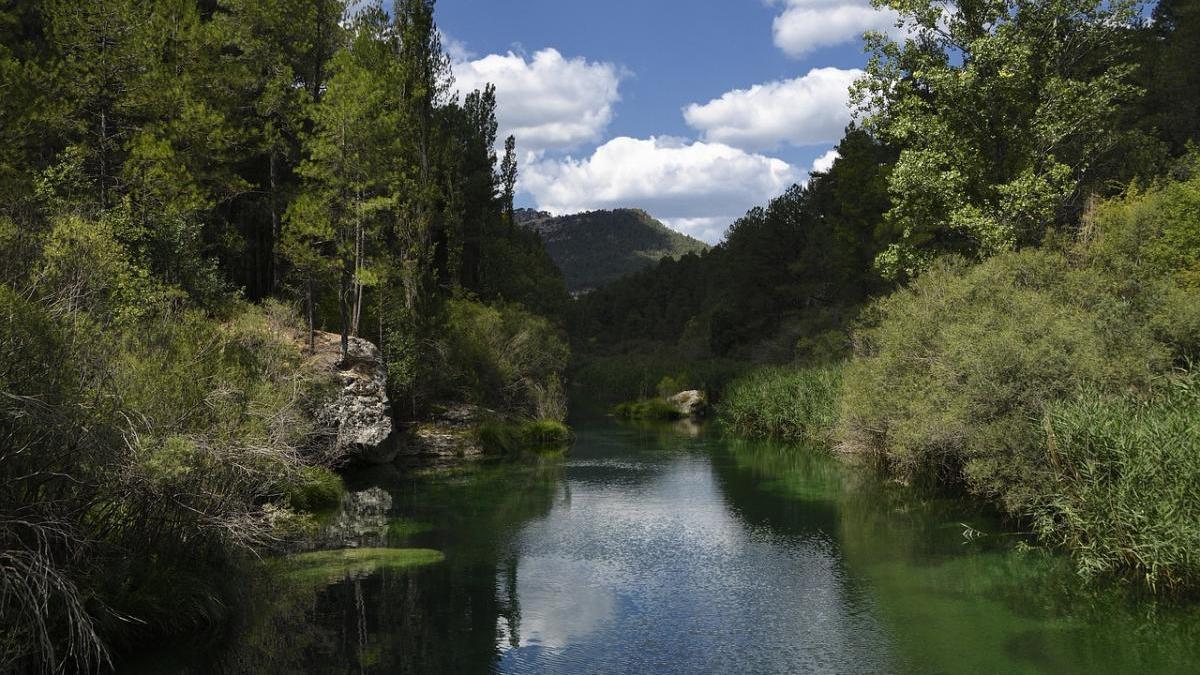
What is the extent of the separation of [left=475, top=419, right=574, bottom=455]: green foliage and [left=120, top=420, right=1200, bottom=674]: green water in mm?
10743

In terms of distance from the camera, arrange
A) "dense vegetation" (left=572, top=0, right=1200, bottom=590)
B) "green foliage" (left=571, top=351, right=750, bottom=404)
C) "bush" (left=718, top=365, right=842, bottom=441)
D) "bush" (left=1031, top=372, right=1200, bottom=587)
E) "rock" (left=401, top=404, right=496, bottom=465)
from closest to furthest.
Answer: "bush" (left=1031, top=372, right=1200, bottom=587), "dense vegetation" (left=572, top=0, right=1200, bottom=590), "rock" (left=401, top=404, right=496, bottom=465), "bush" (left=718, top=365, right=842, bottom=441), "green foliage" (left=571, top=351, right=750, bottom=404)

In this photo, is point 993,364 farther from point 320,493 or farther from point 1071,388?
point 320,493

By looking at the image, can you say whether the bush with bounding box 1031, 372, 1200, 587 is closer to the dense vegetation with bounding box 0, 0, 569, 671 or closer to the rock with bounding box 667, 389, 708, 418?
the dense vegetation with bounding box 0, 0, 569, 671

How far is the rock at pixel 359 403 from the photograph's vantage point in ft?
100

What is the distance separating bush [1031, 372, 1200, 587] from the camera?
49.5 ft

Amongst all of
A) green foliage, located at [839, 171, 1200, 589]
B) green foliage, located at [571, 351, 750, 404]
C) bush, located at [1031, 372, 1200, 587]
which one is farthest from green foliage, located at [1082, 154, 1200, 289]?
green foliage, located at [571, 351, 750, 404]

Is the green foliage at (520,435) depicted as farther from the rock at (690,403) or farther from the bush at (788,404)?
the rock at (690,403)

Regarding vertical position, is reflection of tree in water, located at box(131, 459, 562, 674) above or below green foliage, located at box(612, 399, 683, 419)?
below

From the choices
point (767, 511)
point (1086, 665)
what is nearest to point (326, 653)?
point (1086, 665)

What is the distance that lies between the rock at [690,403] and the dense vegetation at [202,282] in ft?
43.5

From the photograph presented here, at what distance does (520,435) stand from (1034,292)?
24701 millimetres

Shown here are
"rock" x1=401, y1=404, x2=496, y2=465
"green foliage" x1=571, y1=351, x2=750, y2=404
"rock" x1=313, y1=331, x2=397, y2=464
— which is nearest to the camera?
"rock" x1=313, y1=331, x2=397, y2=464

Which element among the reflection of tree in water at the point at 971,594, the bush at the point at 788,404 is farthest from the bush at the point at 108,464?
the bush at the point at 788,404

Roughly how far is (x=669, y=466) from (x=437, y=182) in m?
19.2
